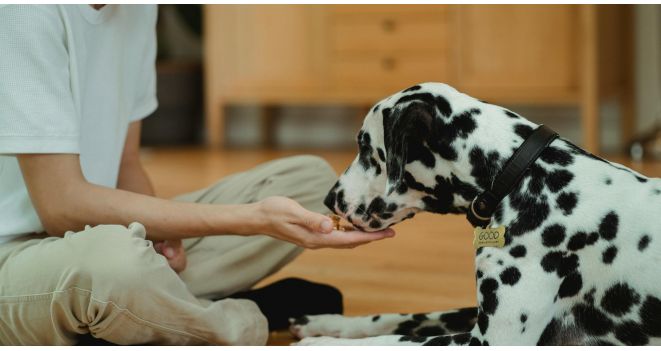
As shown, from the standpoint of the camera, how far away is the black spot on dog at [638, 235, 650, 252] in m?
1.74

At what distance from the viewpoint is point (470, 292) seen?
2.60 metres

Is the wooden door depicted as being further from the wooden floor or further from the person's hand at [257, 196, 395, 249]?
the person's hand at [257, 196, 395, 249]

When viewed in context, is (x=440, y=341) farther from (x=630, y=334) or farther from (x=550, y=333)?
(x=630, y=334)

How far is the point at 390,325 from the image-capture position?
2.16m

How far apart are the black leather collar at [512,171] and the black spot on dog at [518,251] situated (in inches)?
3.7

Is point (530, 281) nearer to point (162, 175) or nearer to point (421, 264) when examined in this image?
point (421, 264)

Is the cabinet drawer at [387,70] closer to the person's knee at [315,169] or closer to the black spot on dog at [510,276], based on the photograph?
the person's knee at [315,169]

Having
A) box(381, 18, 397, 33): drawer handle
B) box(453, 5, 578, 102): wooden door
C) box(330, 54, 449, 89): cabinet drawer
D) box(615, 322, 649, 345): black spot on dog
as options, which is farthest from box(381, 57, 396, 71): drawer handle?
box(615, 322, 649, 345): black spot on dog

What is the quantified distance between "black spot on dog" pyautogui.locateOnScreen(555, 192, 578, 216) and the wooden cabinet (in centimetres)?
420

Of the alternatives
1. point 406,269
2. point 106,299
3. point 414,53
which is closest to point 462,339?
point 106,299

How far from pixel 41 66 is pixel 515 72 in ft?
15.2

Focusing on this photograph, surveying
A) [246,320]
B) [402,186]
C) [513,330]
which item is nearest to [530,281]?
[513,330]

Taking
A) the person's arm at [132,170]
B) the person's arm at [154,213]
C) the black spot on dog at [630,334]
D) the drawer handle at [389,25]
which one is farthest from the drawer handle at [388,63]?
the black spot on dog at [630,334]

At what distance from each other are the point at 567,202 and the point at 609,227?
0.09 metres
